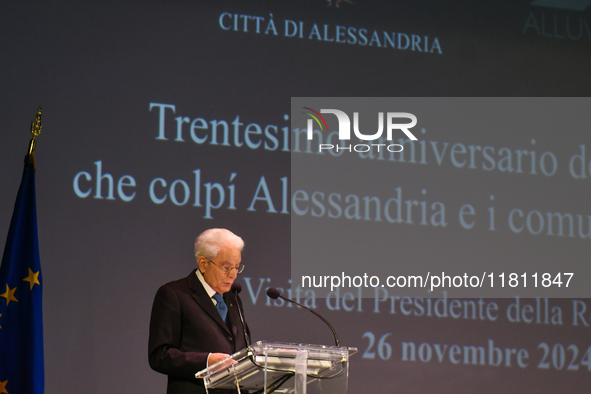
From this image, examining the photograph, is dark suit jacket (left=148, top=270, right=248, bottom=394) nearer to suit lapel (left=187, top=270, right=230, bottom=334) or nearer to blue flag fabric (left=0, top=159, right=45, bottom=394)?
suit lapel (left=187, top=270, right=230, bottom=334)

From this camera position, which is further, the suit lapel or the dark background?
the dark background

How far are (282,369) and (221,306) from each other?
844mm

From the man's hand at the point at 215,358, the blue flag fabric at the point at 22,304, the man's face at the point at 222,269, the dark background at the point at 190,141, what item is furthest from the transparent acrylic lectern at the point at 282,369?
the dark background at the point at 190,141

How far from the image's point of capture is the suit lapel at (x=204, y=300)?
3305mm

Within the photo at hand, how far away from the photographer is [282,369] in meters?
2.65

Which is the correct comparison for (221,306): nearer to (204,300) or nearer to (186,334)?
(204,300)

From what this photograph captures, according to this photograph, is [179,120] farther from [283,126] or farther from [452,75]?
[452,75]

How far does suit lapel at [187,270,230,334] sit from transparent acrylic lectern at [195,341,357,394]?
1.72 ft

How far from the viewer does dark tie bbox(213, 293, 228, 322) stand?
341 centimetres

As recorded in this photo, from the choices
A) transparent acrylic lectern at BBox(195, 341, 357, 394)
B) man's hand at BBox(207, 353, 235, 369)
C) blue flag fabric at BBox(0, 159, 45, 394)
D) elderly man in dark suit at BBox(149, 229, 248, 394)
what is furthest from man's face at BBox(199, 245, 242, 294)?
blue flag fabric at BBox(0, 159, 45, 394)

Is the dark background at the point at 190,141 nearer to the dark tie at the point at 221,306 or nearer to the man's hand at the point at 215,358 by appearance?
the dark tie at the point at 221,306

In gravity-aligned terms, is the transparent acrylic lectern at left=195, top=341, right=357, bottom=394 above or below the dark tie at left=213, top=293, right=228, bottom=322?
below

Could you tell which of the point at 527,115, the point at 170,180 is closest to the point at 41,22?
the point at 170,180

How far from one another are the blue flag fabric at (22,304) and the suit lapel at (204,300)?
1.01 metres
